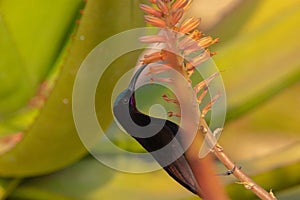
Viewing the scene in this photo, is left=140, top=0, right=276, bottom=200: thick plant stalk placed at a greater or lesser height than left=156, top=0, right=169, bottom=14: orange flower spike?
lesser

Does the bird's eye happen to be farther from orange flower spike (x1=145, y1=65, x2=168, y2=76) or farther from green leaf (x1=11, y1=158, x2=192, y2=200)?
green leaf (x1=11, y1=158, x2=192, y2=200)

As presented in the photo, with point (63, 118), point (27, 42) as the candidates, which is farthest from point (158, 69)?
point (27, 42)

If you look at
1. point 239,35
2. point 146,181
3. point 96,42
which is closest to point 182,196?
point 146,181

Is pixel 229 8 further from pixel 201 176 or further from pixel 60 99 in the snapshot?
pixel 201 176

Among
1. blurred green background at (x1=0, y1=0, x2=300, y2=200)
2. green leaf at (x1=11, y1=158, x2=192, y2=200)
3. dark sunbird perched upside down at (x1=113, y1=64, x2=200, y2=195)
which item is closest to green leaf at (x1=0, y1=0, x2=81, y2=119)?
blurred green background at (x1=0, y1=0, x2=300, y2=200)

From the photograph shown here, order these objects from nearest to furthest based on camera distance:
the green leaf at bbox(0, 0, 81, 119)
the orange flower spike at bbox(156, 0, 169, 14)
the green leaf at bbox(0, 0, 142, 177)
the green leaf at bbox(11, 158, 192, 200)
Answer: the orange flower spike at bbox(156, 0, 169, 14), the green leaf at bbox(0, 0, 142, 177), the green leaf at bbox(11, 158, 192, 200), the green leaf at bbox(0, 0, 81, 119)

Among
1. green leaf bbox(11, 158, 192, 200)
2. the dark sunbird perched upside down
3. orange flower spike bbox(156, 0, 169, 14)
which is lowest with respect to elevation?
green leaf bbox(11, 158, 192, 200)
